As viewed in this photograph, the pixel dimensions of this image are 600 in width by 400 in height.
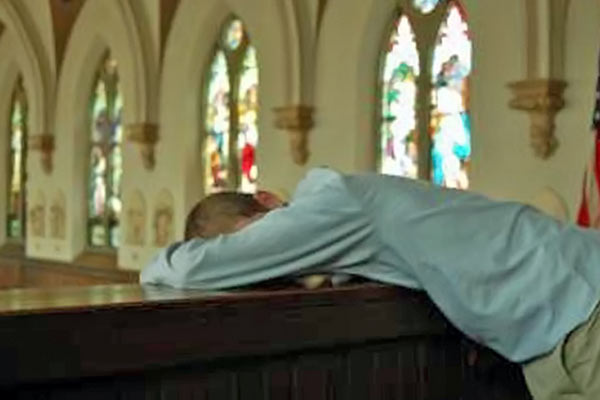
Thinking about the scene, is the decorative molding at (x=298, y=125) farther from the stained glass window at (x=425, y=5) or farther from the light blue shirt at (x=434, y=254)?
the light blue shirt at (x=434, y=254)

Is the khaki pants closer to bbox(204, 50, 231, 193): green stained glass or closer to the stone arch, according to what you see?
bbox(204, 50, 231, 193): green stained glass

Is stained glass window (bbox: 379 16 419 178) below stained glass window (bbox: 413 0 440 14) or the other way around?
below

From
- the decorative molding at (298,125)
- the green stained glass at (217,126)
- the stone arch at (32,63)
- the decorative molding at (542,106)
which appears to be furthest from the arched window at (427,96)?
the stone arch at (32,63)

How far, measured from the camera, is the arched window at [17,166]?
14.3 m

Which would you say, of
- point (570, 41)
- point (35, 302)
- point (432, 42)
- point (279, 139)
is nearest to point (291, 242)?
point (35, 302)

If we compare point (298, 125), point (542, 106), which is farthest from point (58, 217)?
point (542, 106)

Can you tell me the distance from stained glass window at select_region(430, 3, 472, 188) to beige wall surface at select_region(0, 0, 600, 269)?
0.38 meters

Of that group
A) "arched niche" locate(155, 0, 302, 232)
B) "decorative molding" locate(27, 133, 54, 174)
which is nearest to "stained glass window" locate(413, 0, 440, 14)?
"arched niche" locate(155, 0, 302, 232)

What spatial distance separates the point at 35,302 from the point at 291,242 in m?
0.52

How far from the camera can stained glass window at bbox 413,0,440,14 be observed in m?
7.64

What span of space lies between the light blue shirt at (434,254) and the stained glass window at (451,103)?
523cm

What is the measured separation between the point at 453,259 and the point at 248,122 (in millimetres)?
8005

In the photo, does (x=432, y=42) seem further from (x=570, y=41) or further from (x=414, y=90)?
(x=570, y=41)

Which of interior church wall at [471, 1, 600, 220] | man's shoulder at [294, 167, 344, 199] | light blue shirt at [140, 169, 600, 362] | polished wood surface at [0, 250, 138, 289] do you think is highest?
interior church wall at [471, 1, 600, 220]
